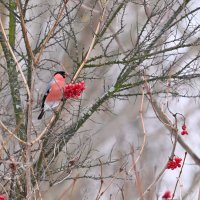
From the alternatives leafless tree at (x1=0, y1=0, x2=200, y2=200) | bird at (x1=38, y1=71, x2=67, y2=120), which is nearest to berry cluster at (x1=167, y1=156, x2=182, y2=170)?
leafless tree at (x1=0, y1=0, x2=200, y2=200)

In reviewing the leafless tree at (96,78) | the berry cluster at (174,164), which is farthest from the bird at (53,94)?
the berry cluster at (174,164)

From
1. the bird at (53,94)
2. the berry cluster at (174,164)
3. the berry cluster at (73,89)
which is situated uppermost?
the bird at (53,94)

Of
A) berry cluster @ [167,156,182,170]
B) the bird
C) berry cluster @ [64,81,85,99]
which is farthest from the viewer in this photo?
the bird

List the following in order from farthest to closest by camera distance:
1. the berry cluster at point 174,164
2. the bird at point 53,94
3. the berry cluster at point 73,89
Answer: the bird at point 53,94 → the berry cluster at point 73,89 → the berry cluster at point 174,164

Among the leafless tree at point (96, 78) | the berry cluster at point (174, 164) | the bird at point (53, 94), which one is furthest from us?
the bird at point (53, 94)

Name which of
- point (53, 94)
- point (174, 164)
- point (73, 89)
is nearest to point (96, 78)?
point (53, 94)

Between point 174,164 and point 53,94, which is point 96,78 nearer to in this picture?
point 53,94

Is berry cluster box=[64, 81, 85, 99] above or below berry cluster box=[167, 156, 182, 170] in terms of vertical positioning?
above

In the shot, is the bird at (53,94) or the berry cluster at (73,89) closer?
the berry cluster at (73,89)

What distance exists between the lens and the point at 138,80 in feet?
22.5

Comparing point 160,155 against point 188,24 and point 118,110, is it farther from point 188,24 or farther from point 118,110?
point 188,24

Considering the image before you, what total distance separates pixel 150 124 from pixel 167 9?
750 cm

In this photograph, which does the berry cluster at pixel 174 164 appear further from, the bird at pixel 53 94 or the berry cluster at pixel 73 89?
the bird at pixel 53 94

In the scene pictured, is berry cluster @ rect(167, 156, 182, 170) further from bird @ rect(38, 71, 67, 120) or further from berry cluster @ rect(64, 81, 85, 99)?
bird @ rect(38, 71, 67, 120)
